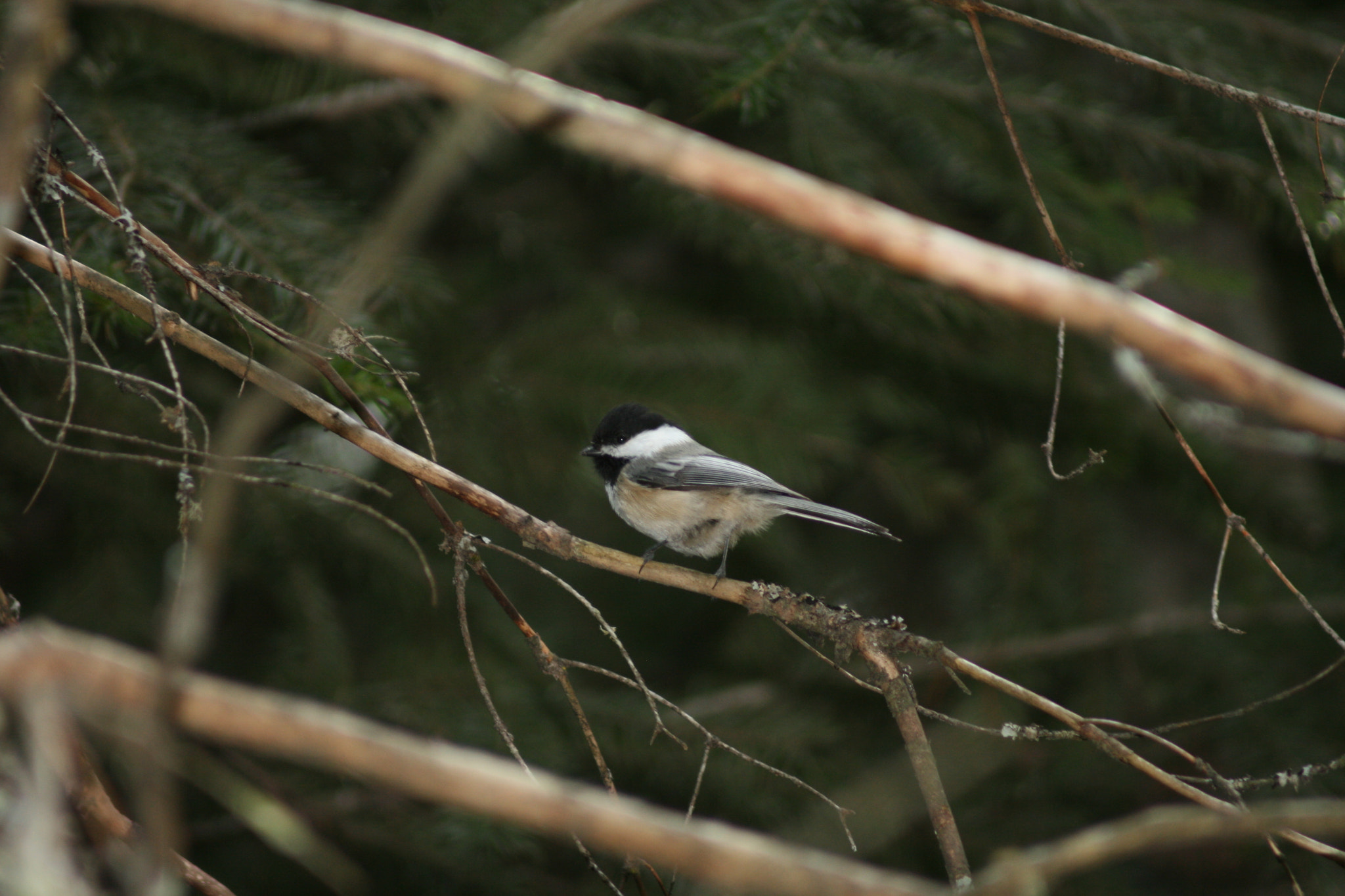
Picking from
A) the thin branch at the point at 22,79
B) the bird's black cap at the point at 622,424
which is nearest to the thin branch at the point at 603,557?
the thin branch at the point at 22,79

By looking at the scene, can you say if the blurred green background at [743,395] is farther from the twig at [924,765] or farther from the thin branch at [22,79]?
the thin branch at [22,79]

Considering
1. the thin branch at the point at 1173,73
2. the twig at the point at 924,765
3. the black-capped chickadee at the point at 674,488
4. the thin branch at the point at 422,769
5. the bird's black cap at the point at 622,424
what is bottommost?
the black-capped chickadee at the point at 674,488

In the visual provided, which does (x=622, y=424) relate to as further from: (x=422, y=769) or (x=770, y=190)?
(x=422, y=769)

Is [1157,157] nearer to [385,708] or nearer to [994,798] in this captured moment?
[994,798]

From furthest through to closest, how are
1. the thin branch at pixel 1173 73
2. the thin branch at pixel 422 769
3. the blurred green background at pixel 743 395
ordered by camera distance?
the blurred green background at pixel 743 395 → the thin branch at pixel 1173 73 → the thin branch at pixel 422 769

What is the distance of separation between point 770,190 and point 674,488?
6.03ft

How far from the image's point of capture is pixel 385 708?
2021mm

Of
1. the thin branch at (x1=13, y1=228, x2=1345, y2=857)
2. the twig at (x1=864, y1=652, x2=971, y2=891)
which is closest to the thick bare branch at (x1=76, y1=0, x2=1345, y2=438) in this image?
the thin branch at (x1=13, y1=228, x2=1345, y2=857)

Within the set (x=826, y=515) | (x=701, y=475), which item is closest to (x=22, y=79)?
(x=826, y=515)

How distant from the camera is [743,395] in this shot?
2.28m

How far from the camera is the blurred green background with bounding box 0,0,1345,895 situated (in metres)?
1.84

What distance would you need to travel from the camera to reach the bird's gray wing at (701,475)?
229cm

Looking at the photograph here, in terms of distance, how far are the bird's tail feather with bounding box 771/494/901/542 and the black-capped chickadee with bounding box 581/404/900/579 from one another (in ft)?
0.34

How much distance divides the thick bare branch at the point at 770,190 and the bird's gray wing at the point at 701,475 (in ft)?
5.06
